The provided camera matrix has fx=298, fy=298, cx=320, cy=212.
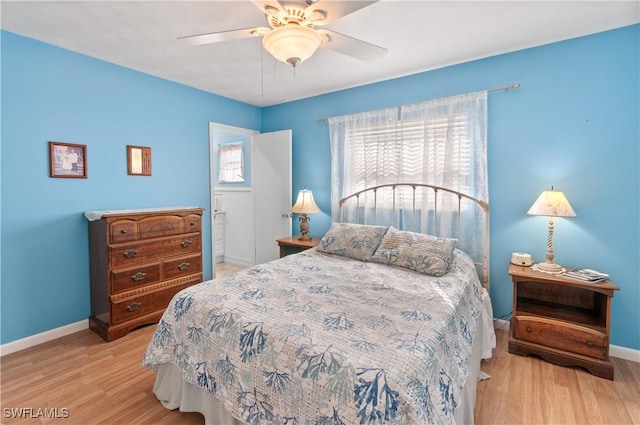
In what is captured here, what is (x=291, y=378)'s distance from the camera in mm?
1231

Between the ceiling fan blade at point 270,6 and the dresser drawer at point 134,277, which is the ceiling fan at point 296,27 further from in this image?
the dresser drawer at point 134,277

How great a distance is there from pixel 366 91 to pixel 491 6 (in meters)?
1.61

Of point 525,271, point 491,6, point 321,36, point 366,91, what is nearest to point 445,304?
point 525,271

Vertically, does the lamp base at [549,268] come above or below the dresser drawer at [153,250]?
below

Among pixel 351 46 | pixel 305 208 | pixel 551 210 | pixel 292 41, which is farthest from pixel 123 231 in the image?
pixel 551 210

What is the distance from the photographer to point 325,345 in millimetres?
1256

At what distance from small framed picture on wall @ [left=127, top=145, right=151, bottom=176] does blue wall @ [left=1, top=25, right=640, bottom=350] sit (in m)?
0.06

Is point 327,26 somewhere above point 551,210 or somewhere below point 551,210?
above

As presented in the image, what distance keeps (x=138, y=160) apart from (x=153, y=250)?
39.9 inches

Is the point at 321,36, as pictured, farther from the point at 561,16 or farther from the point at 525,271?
the point at 525,271

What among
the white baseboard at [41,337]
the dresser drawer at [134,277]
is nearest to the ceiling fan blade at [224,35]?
the dresser drawer at [134,277]

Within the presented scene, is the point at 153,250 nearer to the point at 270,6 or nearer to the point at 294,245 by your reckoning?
the point at 294,245

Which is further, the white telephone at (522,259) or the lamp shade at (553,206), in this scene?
the white telephone at (522,259)

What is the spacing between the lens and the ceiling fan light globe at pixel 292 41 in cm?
151
